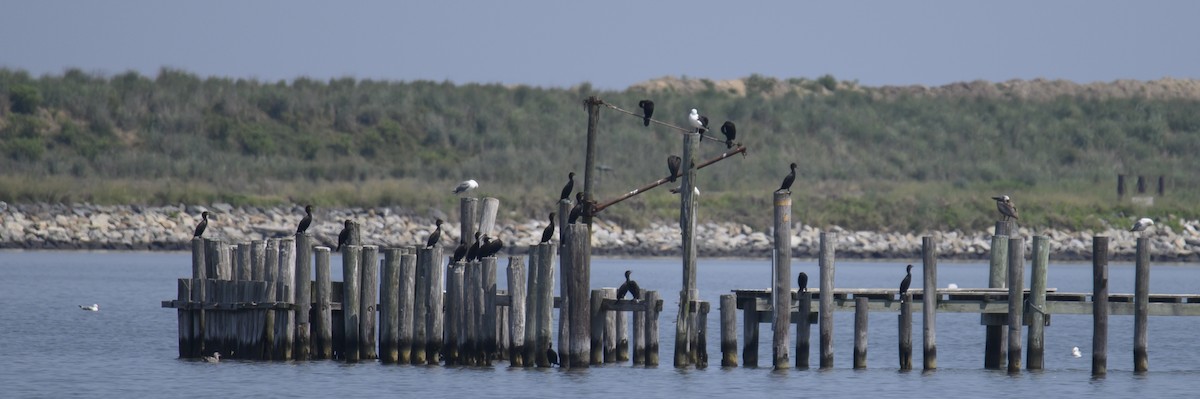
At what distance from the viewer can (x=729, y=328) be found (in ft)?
72.1

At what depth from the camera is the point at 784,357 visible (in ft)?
73.6

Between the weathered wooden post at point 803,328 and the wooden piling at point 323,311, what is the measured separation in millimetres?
5510

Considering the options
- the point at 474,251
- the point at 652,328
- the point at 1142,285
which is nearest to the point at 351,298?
the point at 474,251

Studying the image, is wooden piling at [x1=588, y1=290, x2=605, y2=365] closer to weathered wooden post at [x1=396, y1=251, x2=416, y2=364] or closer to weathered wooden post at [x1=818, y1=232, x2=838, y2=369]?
weathered wooden post at [x1=396, y1=251, x2=416, y2=364]

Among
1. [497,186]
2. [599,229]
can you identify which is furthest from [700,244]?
[497,186]

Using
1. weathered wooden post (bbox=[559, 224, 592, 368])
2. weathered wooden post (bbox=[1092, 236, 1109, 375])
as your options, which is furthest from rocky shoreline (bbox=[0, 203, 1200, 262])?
weathered wooden post (bbox=[1092, 236, 1109, 375])

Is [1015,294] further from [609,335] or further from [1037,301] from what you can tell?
[609,335]

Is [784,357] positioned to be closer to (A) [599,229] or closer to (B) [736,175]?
(A) [599,229]

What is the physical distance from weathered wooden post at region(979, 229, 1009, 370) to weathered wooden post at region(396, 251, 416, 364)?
694 cm

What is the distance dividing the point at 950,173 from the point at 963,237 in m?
10.5

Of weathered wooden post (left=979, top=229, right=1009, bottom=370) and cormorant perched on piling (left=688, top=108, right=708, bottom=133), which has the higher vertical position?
cormorant perched on piling (left=688, top=108, right=708, bottom=133)

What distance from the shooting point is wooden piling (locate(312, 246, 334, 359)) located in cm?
2236

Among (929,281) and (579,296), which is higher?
(929,281)

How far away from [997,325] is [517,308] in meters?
6.11
